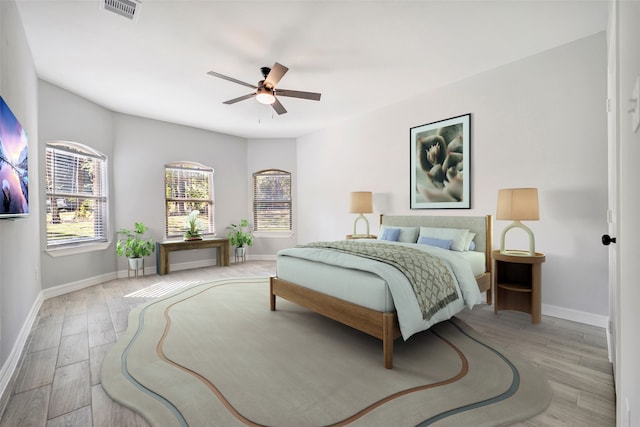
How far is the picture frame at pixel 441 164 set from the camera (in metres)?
3.85

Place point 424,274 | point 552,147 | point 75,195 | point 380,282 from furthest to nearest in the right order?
point 75,195, point 552,147, point 424,274, point 380,282

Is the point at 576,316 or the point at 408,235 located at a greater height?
the point at 408,235

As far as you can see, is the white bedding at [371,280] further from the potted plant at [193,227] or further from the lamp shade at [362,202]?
the potted plant at [193,227]

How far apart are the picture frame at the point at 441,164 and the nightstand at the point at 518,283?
0.92 metres

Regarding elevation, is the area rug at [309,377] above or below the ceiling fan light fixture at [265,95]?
below

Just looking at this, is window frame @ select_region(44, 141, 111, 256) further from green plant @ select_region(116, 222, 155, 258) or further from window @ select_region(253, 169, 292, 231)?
window @ select_region(253, 169, 292, 231)

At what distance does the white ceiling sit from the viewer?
8.21 ft

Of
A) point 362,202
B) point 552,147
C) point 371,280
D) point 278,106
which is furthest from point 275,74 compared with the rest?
point 552,147

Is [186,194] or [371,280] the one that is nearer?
[371,280]

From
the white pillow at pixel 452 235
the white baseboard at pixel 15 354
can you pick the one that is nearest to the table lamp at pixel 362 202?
the white pillow at pixel 452 235

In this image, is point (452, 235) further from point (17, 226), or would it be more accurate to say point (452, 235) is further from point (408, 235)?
point (17, 226)

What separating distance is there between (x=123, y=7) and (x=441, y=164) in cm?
382

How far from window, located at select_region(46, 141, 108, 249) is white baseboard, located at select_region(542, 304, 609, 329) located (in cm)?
618

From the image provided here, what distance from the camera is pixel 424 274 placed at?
7.89 feet
